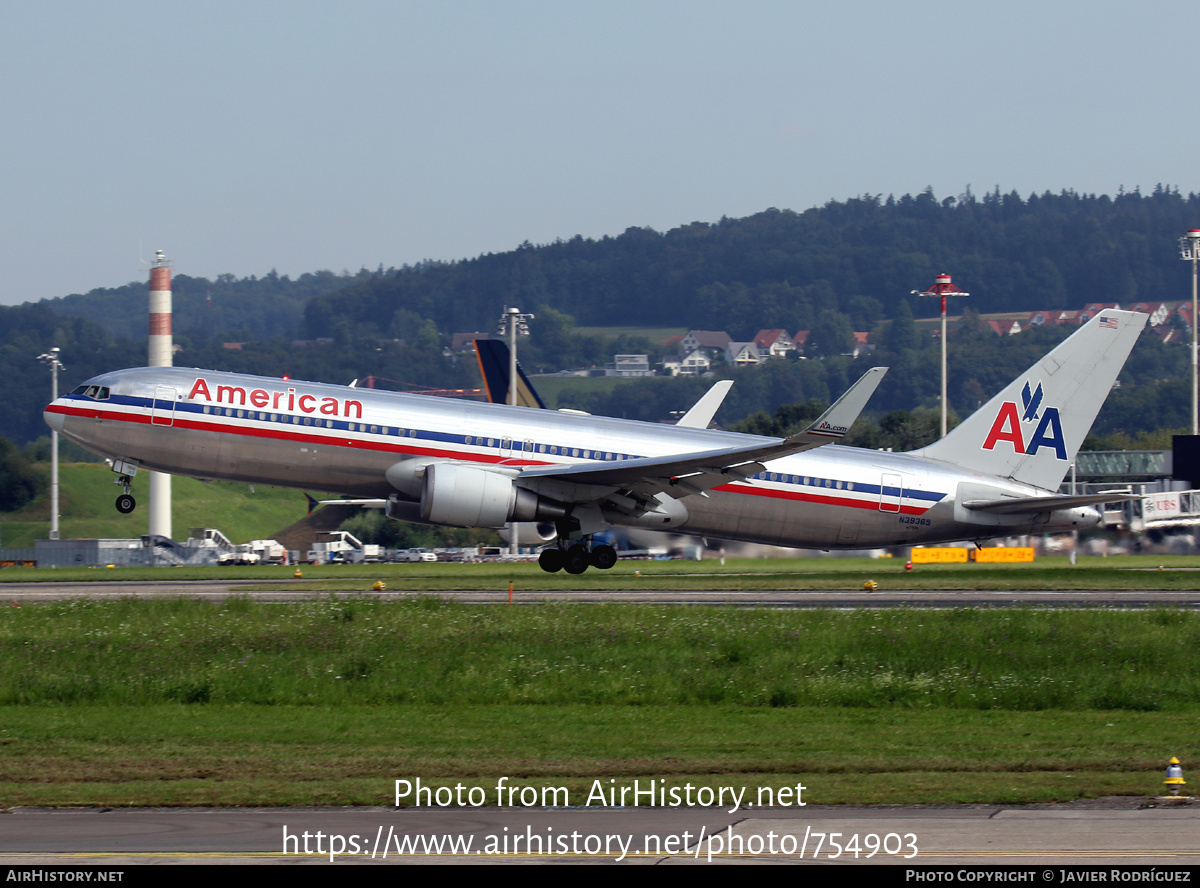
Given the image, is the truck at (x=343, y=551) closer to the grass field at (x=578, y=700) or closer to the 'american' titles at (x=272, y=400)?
the 'american' titles at (x=272, y=400)

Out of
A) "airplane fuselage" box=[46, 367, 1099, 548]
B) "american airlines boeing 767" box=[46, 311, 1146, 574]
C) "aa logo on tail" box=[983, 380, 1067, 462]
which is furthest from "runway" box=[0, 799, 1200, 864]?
"aa logo on tail" box=[983, 380, 1067, 462]

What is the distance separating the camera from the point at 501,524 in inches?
1231

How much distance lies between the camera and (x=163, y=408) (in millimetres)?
31438

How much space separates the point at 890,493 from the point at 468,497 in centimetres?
1161

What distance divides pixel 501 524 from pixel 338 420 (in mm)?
4796

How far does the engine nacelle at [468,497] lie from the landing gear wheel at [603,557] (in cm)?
299

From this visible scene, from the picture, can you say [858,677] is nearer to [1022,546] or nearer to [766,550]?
[766,550]

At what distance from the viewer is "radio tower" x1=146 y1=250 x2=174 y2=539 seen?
80125 millimetres

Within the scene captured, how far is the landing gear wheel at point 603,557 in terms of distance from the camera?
110ft

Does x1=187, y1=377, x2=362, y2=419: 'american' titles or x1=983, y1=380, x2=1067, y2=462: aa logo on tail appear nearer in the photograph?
x1=187, y1=377, x2=362, y2=419: 'american' titles

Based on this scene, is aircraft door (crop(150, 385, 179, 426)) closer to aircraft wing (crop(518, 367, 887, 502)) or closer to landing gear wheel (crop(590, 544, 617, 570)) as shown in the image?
aircraft wing (crop(518, 367, 887, 502))

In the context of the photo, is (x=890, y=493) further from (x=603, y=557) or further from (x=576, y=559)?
(x=576, y=559)

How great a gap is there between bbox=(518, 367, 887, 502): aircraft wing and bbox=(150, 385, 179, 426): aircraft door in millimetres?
8709
